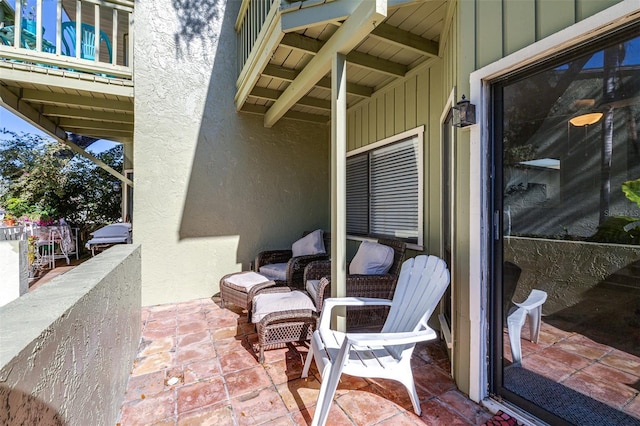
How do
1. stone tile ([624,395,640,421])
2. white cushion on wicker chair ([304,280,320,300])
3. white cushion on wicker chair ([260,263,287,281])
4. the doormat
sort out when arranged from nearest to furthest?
stone tile ([624,395,640,421]) < the doormat < white cushion on wicker chair ([304,280,320,300]) < white cushion on wicker chair ([260,263,287,281])

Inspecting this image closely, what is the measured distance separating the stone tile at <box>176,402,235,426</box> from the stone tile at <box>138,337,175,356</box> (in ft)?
3.52

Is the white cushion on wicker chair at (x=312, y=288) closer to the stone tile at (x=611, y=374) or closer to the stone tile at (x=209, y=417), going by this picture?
the stone tile at (x=209, y=417)

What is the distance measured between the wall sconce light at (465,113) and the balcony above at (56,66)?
4.09m

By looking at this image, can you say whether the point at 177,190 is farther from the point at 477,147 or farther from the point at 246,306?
the point at 477,147

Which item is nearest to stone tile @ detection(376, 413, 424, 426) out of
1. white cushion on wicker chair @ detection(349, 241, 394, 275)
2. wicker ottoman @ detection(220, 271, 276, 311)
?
white cushion on wicker chair @ detection(349, 241, 394, 275)

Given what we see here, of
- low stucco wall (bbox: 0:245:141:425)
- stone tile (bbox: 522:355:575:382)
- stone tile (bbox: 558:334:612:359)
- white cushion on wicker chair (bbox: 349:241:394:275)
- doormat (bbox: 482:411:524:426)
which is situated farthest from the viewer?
white cushion on wicker chair (bbox: 349:241:394:275)

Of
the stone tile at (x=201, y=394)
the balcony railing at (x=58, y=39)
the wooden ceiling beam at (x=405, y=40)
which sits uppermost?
the balcony railing at (x=58, y=39)

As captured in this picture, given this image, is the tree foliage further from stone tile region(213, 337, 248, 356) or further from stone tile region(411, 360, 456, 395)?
stone tile region(411, 360, 456, 395)

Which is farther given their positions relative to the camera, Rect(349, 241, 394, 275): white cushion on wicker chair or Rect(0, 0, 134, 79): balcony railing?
Rect(0, 0, 134, 79): balcony railing

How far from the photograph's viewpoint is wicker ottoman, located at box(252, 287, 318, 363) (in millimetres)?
2619

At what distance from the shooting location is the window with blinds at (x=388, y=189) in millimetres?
3490

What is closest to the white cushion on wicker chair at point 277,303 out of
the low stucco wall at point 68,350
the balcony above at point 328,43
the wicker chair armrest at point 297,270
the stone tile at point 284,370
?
the stone tile at point 284,370

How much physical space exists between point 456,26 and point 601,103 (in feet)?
3.67

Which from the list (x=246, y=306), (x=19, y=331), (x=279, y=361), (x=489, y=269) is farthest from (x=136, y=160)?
(x=489, y=269)
